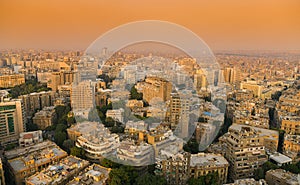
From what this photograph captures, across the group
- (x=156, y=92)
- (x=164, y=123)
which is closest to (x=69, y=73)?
(x=156, y=92)

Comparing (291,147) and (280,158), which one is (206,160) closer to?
(280,158)

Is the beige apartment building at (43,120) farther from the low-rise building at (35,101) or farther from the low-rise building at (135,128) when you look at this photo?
the low-rise building at (135,128)

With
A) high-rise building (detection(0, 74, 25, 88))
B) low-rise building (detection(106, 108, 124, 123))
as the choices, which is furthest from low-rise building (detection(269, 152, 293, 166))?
high-rise building (detection(0, 74, 25, 88))

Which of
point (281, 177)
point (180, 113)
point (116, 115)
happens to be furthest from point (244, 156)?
point (116, 115)

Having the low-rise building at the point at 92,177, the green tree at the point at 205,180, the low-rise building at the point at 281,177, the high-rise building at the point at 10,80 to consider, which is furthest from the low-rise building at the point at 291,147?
the high-rise building at the point at 10,80

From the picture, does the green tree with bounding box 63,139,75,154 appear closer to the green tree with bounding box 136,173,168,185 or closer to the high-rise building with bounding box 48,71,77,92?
the green tree with bounding box 136,173,168,185
